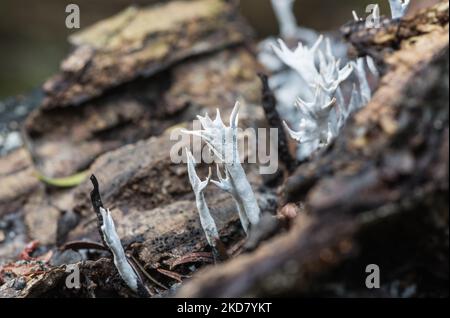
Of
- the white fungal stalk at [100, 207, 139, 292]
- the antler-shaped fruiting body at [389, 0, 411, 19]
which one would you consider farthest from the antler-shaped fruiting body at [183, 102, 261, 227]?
the antler-shaped fruiting body at [389, 0, 411, 19]

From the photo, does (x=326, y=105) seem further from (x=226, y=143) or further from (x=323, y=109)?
(x=226, y=143)

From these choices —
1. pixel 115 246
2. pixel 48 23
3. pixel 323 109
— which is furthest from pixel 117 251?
pixel 48 23

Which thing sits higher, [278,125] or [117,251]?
[278,125]

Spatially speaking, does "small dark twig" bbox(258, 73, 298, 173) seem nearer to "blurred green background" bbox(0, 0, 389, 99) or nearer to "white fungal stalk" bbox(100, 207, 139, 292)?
"white fungal stalk" bbox(100, 207, 139, 292)

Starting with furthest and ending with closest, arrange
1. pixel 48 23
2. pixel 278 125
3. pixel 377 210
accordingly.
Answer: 1. pixel 48 23
2. pixel 278 125
3. pixel 377 210
